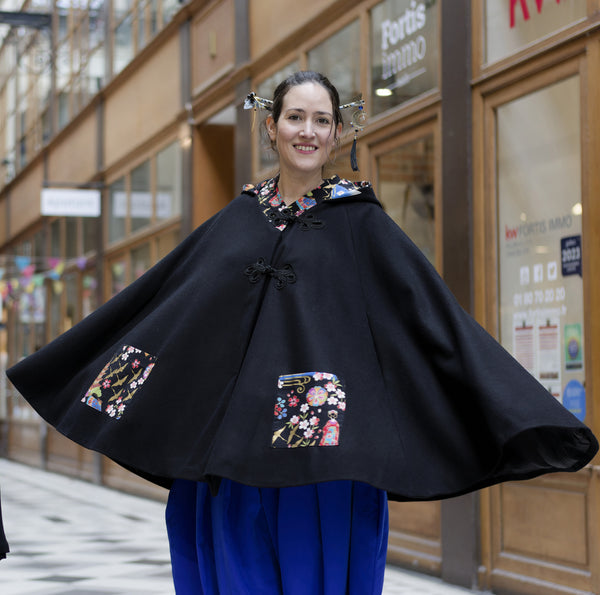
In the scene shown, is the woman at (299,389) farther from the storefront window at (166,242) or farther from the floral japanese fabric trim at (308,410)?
the storefront window at (166,242)

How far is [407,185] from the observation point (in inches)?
275

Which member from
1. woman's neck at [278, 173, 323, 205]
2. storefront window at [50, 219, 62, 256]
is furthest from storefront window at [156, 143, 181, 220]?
woman's neck at [278, 173, 323, 205]

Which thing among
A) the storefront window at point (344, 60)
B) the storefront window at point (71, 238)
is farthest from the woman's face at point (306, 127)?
the storefront window at point (71, 238)

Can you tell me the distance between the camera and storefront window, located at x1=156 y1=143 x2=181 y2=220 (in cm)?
1126

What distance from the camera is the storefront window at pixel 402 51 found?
21.9 feet

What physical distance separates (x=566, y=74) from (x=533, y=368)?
4.82 feet

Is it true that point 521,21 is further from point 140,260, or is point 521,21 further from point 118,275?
point 118,275

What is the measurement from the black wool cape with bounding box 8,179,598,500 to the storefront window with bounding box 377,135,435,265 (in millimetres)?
3873

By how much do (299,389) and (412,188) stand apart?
177 inches

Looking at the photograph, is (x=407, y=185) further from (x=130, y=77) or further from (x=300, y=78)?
(x=130, y=77)

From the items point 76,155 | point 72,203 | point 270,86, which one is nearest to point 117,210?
point 72,203

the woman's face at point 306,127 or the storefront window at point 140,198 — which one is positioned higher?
the storefront window at point 140,198

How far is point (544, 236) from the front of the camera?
5.72 metres

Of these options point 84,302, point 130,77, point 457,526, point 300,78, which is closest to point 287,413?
point 300,78
